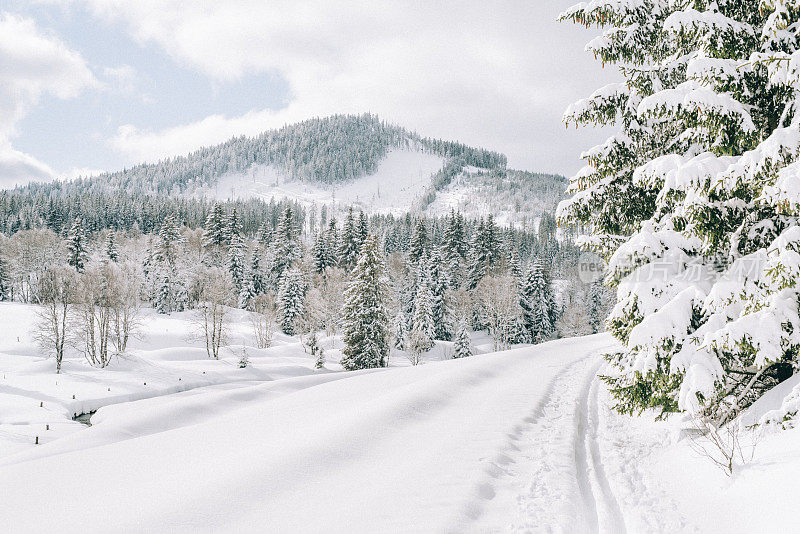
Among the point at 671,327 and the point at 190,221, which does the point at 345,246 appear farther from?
the point at 190,221

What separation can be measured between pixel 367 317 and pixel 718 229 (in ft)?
92.2

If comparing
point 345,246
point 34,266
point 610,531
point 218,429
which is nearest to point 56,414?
point 218,429

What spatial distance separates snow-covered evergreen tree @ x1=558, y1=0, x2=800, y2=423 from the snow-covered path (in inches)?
96.0

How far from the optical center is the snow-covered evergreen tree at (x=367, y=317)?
33312 mm

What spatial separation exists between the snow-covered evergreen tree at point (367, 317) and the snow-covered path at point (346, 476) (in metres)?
20.6

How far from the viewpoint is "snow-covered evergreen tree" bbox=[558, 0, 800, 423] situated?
19.2 feet

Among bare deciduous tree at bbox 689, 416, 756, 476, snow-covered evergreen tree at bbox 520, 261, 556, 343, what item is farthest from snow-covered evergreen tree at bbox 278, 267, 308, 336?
bare deciduous tree at bbox 689, 416, 756, 476

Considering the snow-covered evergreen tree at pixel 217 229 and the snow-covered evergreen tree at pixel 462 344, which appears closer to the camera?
the snow-covered evergreen tree at pixel 462 344

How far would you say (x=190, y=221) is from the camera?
4535 inches

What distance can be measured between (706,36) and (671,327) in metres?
5.21

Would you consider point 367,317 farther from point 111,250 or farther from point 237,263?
point 111,250

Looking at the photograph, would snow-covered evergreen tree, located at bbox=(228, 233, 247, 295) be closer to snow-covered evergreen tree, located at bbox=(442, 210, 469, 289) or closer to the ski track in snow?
snow-covered evergreen tree, located at bbox=(442, 210, 469, 289)

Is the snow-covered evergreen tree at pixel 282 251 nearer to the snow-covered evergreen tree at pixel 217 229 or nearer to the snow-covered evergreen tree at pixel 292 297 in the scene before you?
the snow-covered evergreen tree at pixel 292 297

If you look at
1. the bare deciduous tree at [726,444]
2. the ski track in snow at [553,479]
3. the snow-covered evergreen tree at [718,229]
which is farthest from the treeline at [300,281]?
the bare deciduous tree at [726,444]
